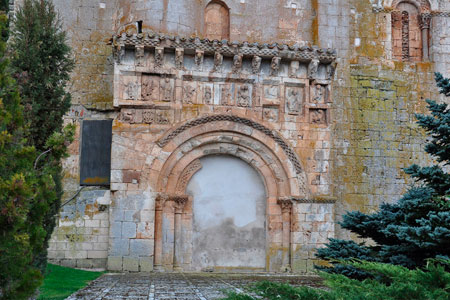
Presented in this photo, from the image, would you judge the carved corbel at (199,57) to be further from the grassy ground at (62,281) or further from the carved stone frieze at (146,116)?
the grassy ground at (62,281)

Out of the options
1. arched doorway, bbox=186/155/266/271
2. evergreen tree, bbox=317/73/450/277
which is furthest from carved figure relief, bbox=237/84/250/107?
evergreen tree, bbox=317/73/450/277

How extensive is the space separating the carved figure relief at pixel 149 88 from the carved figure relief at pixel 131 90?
0.15 metres

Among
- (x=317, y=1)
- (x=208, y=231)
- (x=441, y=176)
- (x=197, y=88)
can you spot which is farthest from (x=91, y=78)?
(x=441, y=176)

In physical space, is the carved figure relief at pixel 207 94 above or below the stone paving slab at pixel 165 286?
above

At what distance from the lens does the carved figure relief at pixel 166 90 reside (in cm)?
1257

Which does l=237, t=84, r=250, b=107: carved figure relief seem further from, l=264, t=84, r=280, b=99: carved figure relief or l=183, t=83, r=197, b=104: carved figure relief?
l=183, t=83, r=197, b=104: carved figure relief

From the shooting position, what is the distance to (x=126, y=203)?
1222 centimetres

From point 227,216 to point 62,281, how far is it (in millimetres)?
4311

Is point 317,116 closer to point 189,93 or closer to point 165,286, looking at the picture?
point 189,93

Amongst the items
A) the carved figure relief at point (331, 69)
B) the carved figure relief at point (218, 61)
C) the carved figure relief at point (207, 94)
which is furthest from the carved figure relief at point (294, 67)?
the carved figure relief at point (207, 94)

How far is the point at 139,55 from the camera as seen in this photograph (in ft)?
40.9

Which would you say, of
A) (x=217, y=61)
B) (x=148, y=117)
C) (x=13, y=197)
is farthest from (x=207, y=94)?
(x=13, y=197)

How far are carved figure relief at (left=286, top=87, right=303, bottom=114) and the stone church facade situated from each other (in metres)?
0.03

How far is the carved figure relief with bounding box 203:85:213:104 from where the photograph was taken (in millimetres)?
12773
